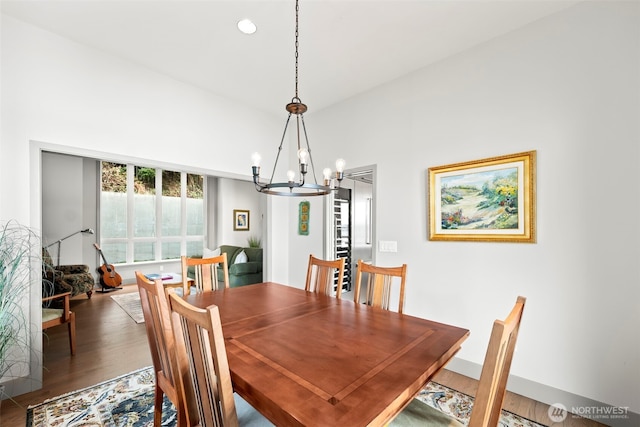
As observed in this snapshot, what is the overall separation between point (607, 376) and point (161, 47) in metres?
4.40

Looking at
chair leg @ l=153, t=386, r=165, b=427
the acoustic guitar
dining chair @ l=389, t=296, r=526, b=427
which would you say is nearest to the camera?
dining chair @ l=389, t=296, r=526, b=427

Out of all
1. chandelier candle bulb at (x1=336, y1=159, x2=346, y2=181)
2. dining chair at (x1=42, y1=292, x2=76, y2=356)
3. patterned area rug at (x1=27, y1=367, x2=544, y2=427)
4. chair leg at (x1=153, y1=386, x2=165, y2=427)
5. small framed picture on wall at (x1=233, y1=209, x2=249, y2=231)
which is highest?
chandelier candle bulb at (x1=336, y1=159, x2=346, y2=181)

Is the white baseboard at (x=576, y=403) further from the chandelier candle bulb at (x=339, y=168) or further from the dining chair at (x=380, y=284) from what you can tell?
the chandelier candle bulb at (x=339, y=168)

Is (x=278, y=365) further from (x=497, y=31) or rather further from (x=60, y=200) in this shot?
(x=60, y=200)

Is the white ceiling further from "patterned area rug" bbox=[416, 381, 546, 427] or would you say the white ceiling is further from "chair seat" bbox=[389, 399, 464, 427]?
"patterned area rug" bbox=[416, 381, 546, 427]

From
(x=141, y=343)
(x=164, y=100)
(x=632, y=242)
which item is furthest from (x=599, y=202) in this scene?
(x=141, y=343)

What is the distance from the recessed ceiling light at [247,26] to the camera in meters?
2.32

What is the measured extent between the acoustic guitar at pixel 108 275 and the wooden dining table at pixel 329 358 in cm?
515

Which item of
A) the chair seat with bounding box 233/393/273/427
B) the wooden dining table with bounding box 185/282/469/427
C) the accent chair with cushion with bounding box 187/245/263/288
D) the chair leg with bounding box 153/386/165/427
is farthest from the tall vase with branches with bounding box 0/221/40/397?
the accent chair with cushion with bounding box 187/245/263/288

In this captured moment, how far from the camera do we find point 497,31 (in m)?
2.43

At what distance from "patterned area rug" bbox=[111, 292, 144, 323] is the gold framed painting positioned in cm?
414

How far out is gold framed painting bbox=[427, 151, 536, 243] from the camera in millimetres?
2297

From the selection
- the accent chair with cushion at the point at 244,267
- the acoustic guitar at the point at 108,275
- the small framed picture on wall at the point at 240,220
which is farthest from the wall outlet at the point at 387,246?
the acoustic guitar at the point at 108,275

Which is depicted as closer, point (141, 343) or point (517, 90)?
point (517, 90)
